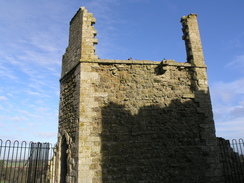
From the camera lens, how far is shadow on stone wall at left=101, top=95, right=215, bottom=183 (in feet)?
19.3

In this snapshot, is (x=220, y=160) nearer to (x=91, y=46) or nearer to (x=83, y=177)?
(x=83, y=177)

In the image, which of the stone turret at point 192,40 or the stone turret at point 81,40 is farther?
the stone turret at point 192,40

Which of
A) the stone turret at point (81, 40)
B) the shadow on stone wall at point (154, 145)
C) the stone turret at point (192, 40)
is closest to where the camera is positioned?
the shadow on stone wall at point (154, 145)

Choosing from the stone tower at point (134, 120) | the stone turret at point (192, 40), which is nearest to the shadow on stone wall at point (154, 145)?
the stone tower at point (134, 120)

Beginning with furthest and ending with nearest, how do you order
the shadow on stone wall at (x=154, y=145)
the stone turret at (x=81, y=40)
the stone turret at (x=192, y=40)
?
the stone turret at (x=192, y=40), the stone turret at (x=81, y=40), the shadow on stone wall at (x=154, y=145)

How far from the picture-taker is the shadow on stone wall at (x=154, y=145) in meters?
5.88

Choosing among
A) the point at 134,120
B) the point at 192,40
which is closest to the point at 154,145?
the point at 134,120

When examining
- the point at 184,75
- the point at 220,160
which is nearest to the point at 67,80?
the point at 184,75

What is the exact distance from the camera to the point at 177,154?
6254mm

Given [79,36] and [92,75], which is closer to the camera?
[92,75]

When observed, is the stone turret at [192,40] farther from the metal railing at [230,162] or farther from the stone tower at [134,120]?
the metal railing at [230,162]

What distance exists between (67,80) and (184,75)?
4.38 m

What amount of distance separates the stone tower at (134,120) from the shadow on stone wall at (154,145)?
3cm

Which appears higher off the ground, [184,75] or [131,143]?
[184,75]
